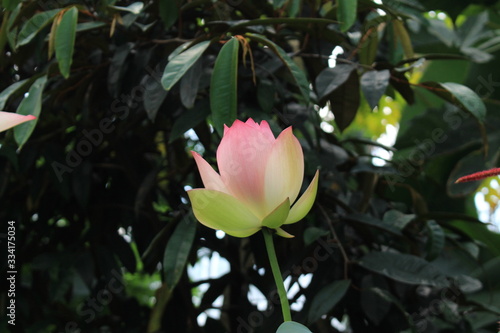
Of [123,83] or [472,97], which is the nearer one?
[472,97]

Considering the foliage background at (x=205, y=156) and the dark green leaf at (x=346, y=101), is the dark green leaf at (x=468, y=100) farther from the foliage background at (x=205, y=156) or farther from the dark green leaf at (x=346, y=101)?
the dark green leaf at (x=346, y=101)

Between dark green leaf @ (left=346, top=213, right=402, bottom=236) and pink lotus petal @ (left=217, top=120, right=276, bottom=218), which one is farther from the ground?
pink lotus petal @ (left=217, top=120, right=276, bottom=218)

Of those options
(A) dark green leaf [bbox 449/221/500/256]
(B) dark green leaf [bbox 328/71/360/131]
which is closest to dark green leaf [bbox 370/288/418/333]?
(B) dark green leaf [bbox 328/71/360/131]

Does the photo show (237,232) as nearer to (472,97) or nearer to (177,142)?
(472,97)

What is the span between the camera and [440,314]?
1.06 meters

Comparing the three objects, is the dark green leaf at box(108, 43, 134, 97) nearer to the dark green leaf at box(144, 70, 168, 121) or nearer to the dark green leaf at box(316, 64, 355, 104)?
the dark green leaf at box(144, 70, 168, 121)

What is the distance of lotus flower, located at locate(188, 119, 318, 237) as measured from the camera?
1.24 ft

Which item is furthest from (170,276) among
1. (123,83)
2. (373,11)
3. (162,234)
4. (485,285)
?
(485,285)

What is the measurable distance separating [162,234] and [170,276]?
116 millimetres

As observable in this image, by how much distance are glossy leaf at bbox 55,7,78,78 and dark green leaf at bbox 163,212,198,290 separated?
279mm

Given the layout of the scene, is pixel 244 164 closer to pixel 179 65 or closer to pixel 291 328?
pixel 291 328

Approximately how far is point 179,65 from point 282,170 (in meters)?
0.37

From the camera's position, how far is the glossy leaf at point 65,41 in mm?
765

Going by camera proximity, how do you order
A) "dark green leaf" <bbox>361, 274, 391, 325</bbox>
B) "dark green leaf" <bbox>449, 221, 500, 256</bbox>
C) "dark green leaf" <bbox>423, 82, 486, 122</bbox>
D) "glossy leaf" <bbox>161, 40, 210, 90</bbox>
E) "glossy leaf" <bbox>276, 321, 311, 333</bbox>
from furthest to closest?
"dark green leaf" <bbox>449, 221, 500, 256</bbox> < "dark green leaf" <bbox>361, 274, 391, 325</bbox> < "dark green leaf" <bbox>423, 82, 486, 122</bbox> < "glossy leaf" <bbox>161, 40, 210, 90</bbox> < "glossy leaf" <bbox>276, 321, 311, 333</bbox>
